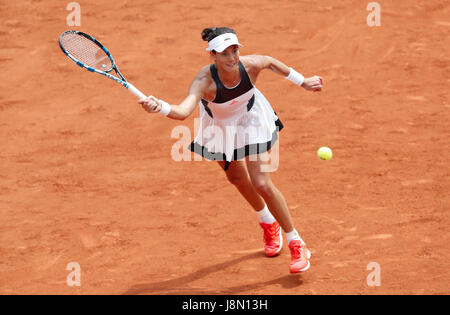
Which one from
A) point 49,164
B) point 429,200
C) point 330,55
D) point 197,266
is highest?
point 330,55

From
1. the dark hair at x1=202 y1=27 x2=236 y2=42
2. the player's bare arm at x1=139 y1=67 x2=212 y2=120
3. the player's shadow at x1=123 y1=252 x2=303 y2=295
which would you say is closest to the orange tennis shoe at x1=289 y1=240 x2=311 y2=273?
the player's shadow at x1=123 y1=252 x2=303 y2=295

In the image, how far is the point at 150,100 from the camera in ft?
16.0

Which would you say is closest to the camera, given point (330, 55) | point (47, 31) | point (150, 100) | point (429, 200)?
point (150, 100)

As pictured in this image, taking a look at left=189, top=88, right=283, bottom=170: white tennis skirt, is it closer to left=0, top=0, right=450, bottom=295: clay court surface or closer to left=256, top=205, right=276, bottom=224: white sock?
left=256, top=205, right=276, bottom=224: white sock

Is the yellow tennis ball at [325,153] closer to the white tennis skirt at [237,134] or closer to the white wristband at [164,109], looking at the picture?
the white tennis skirt at [237,134]

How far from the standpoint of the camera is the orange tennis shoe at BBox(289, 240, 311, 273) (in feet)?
19.1

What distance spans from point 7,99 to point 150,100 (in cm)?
568

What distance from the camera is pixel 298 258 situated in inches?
230

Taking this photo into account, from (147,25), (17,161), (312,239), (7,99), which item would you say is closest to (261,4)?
(147,25)

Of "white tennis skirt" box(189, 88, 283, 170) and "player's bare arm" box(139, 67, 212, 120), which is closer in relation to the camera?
"player's bare arm" box(139, 67, 212, 120)

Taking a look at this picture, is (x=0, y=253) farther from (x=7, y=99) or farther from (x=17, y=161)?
(x=7, y=99)

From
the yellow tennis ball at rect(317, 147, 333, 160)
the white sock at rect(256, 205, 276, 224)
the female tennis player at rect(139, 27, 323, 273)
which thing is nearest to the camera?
the female tennis player at rect(139, 27, 323, 273)

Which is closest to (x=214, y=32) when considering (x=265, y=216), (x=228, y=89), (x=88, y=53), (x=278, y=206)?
(x=228, y=89)

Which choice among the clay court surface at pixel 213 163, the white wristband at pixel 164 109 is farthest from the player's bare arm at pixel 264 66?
the clay court surface at pixel 213 163
